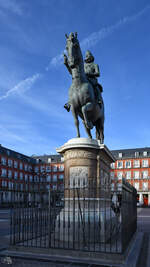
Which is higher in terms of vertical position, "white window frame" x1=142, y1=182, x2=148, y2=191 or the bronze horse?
the bronze horse

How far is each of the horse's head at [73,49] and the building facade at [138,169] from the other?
5367cm

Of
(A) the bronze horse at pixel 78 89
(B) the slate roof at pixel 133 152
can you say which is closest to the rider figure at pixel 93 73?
(A) the bronze horse at pixel 78 89

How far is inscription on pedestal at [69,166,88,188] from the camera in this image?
8062mm

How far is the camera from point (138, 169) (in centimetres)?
6194

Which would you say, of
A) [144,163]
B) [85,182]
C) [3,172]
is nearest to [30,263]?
[85,182]

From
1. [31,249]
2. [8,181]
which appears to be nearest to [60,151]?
[31,249]

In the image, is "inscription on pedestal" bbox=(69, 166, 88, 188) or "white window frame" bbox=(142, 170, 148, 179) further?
"white window frame" bbox=(142, 170, 148, 179)

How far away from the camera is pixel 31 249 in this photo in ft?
22.0

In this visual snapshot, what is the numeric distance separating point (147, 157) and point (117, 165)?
7.11 meters

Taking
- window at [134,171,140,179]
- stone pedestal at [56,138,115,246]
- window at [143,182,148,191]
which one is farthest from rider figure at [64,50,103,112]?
window at [134,171,140,179]

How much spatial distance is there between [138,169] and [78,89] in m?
56.1

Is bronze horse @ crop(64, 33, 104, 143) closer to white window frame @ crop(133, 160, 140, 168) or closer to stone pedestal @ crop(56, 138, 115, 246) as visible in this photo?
stone pedestal @ crop(56, 138, 115, 246)

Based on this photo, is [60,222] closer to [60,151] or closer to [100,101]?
[60,151]

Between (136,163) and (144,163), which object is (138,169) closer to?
(136,163)
